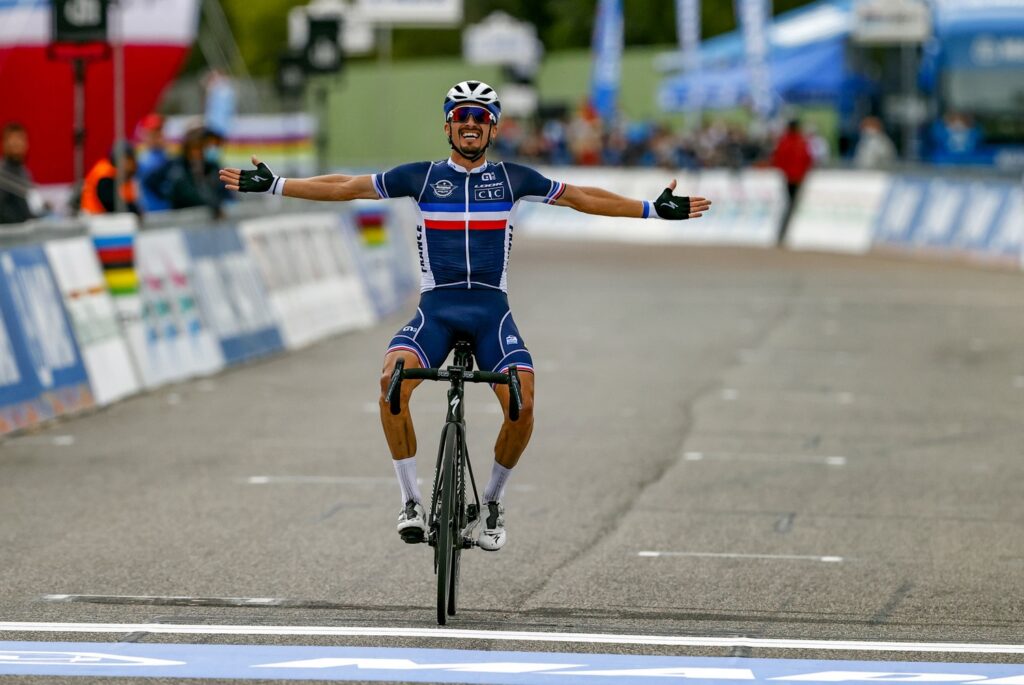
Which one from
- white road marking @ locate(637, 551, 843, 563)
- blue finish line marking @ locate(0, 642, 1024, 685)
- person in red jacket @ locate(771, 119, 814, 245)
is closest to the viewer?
blue finish line marking @ locate(0, 642, 1024, 685)

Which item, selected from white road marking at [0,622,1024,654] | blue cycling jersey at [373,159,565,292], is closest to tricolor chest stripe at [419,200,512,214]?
blue cycling jersey at [373,159,565,292]

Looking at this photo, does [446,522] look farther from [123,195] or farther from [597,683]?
[123,195]

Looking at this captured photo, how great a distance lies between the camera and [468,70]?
256 ft

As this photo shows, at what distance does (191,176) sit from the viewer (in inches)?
799

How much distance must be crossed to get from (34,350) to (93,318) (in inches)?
49.1

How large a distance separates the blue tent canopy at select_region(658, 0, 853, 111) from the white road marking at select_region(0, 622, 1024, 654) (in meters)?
37.3

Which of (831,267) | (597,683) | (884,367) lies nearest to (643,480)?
(597,683)

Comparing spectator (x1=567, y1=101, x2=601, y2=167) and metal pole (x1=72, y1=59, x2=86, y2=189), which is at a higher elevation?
metal pole (x1=72, y1=59, x2=86, y2=189)

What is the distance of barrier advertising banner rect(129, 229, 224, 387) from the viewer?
53.4ft

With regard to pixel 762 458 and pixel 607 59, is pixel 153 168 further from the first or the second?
pixel 607 59

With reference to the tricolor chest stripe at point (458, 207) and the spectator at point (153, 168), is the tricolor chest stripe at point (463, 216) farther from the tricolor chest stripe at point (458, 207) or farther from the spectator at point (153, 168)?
the spectator at point (153, 168)

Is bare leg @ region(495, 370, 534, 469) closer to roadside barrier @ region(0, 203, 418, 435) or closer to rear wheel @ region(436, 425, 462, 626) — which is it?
rear wheel @ region(436, 425, 462, 626)

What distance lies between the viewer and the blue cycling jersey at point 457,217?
8648 millimetres

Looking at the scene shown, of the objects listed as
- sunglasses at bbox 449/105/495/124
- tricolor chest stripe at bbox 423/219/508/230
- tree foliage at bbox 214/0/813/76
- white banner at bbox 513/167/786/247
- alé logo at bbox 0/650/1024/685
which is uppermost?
tree foliage at bbox 214/0/813/76
